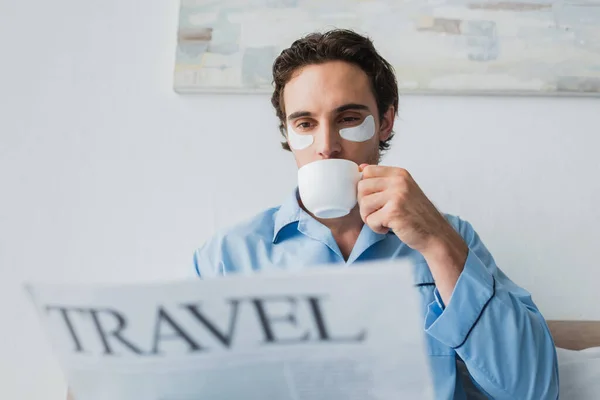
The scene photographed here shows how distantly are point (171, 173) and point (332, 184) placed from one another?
23.3 inches

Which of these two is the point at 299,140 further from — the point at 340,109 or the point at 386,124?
the point at 386,124

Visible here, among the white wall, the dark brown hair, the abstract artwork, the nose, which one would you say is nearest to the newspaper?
the nose

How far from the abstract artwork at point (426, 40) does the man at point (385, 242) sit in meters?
0.22

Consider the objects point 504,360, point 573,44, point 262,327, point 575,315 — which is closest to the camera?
point 262,327

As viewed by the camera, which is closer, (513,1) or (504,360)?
(504,360)

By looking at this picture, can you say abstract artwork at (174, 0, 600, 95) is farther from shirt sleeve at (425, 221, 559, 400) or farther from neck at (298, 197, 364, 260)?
shirt sleeve at (425, 221, 559, 400)

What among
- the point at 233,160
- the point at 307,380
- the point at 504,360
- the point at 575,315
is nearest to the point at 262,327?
the point at 307,380

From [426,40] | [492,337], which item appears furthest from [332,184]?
[426,40]

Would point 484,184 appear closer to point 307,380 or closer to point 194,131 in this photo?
point 194,131

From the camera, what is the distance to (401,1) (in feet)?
4.31

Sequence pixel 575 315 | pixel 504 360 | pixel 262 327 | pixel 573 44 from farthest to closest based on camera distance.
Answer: pixel 573 44 < pixel 575 315 < pixel 504 360 < pixel 262 327

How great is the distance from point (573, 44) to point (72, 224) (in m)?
1.15

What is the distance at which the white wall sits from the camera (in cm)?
121

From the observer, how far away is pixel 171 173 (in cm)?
126
